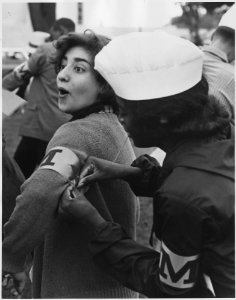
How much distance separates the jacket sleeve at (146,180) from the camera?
153cm

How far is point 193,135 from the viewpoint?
1246mm

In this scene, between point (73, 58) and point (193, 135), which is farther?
point (73, 58)

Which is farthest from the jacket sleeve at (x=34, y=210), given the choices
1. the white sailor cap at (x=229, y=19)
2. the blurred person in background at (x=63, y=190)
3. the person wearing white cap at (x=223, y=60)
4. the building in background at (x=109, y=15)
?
the white sailor cap at (x=229, y=19)

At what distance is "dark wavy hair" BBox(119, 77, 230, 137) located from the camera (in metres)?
1.22

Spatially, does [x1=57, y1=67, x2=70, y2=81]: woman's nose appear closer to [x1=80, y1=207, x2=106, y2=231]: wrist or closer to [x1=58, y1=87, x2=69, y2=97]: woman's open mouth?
[x1=58, y1=87, x2=69, y2=97]: woman's open mouth

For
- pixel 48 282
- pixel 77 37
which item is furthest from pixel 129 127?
pixel 48 282

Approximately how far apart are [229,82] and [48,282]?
4.79 feet

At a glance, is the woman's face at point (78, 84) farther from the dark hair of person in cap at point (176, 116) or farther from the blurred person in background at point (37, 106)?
the blurred person in background at point (37, 106)

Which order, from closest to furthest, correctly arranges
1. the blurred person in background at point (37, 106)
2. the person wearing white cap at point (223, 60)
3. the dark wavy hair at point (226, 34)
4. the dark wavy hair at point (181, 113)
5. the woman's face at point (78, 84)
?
1. the dark wavy hair at point (181, 113)
2. the woman's face at point (78, 84)
3. the person wearing white cap at point (223, 60)
4. the dark wavy hair at point (226, 34)
5. the blurred person in background at point (37, 106)

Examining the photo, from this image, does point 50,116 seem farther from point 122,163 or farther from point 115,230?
point 115,230

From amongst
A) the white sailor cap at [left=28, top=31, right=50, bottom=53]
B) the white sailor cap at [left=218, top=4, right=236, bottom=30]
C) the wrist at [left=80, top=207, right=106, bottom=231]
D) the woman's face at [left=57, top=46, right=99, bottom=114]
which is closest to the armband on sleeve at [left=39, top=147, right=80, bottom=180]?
the wrist at [left=80, top=207, right=106, bottom=231]

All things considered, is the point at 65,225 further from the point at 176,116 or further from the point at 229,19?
the point at 229,19

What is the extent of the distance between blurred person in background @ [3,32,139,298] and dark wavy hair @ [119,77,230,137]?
0.24m

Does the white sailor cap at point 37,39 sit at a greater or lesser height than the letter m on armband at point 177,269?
lesser
